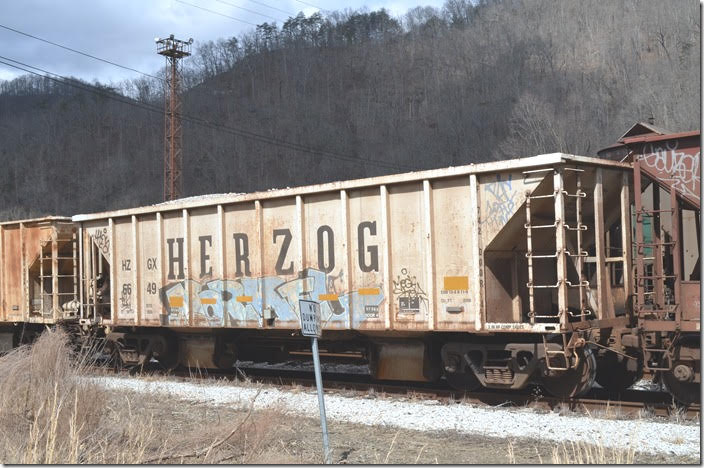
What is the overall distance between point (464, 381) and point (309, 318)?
4.59 metres

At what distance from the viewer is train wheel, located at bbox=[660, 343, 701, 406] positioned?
31.0 feet

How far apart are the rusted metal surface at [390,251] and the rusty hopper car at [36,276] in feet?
9.57

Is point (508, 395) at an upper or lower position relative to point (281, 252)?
lower

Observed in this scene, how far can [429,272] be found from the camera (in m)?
10.7

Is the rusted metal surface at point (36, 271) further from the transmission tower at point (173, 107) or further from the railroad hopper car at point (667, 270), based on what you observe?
the transmission tower at point (173, 107)

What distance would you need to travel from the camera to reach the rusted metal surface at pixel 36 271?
53.6 feet

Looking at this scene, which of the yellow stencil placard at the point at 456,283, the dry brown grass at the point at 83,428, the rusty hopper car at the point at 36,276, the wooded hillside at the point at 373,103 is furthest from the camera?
the wooded hillside at the point at 373,103

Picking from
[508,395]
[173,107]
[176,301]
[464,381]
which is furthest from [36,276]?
[173,107]

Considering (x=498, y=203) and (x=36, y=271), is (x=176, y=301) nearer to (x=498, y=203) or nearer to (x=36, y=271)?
(x=36, y=271)

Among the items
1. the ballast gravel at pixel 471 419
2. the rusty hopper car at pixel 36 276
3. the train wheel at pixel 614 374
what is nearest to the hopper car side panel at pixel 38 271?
the rusty hopper car at pixel 36 276

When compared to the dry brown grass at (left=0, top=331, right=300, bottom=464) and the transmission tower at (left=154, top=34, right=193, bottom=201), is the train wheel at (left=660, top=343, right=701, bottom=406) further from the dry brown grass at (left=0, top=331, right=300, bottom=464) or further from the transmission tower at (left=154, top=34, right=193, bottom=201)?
the transmission tower at (left=154, top=34, right=193, bottom=201)

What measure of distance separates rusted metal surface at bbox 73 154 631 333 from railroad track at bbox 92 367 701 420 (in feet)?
3.68

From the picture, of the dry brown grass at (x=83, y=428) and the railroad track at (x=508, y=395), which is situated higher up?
the dry brown grass at (x=83, y=428)

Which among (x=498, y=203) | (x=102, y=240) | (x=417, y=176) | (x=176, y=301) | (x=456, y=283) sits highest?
(x=417, y=176)
